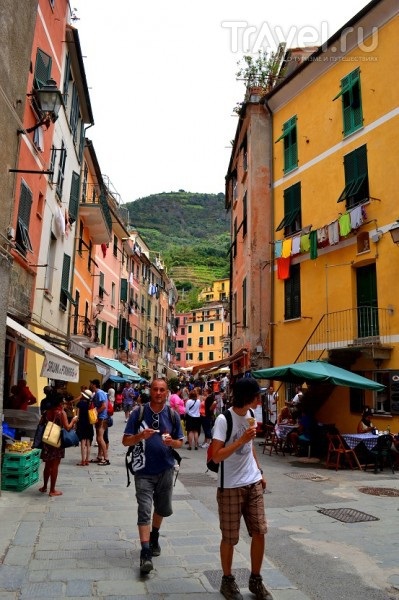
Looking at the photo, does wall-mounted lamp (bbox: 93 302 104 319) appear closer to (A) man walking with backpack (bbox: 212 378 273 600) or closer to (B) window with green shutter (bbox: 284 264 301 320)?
(B) window with green shutter (bbox: 284 264 301 320)

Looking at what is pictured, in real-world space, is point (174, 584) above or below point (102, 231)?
below

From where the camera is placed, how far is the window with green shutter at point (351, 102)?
16.0 m

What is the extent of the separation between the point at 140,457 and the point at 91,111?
714 inches

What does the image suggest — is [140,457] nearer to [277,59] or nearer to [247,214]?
Answer: [247,214]

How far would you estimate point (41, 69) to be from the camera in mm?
12539

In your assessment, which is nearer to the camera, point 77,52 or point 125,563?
point 125,563

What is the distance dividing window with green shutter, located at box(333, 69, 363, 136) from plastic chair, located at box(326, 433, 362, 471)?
9.78m

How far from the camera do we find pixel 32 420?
9.63m

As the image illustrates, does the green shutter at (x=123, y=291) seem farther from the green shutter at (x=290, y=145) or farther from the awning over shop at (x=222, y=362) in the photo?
the green shutter at (x=290, y=145)

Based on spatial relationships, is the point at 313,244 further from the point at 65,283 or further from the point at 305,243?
the point at 65,283

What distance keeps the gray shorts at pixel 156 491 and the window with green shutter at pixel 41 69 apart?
10.5 m

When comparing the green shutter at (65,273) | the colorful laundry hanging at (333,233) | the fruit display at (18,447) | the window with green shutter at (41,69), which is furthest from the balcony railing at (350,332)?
the window with green shutter at (41,69)

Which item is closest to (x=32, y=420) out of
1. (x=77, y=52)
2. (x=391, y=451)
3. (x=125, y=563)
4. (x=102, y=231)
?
(x=125, y=563)

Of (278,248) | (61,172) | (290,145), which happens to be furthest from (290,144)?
(61,172)
